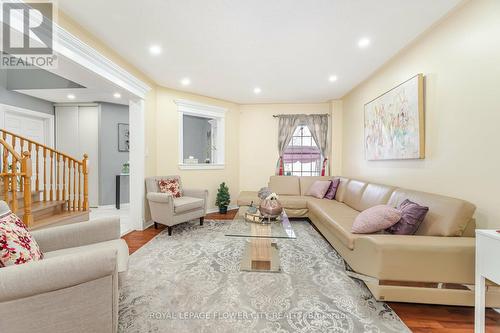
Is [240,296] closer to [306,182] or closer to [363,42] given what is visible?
[363,42]

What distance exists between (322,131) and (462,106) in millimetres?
3066

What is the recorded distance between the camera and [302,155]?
5266 mm

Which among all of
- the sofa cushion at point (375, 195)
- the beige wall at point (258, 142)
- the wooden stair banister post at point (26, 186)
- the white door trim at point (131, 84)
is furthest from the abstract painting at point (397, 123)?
the wooden stair banister post at point (26, 186)

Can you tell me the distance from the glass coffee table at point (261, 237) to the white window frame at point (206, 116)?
2.25 meters

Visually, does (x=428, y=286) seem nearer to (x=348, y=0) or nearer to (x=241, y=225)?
(x=241, y=225)

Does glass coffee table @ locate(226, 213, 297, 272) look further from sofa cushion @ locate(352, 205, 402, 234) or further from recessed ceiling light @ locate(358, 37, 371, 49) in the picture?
recessed ceiling light @ locate(358, 37, 371, 49)

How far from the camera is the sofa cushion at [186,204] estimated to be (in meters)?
3.37

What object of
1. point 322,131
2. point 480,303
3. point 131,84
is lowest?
point 480,303

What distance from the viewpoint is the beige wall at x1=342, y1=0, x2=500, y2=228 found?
1738mm

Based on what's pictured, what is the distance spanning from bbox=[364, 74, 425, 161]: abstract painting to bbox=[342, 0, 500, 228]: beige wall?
8 centimetres

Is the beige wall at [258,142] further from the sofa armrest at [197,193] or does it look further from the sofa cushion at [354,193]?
the sofa cushion at [354,193]

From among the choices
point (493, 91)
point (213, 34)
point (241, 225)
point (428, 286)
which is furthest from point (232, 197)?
point (493, 91)

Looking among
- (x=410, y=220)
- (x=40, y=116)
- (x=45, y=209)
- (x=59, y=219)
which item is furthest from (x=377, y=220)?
(x=40, y=116)

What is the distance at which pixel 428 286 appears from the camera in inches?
63.3
